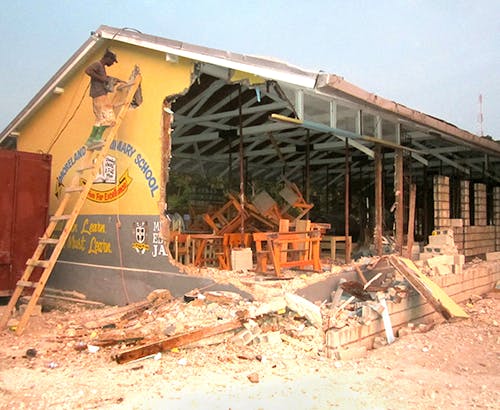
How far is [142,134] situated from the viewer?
8719 millimetres

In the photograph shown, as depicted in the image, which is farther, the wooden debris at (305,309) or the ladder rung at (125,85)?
the ladder rung at (125,85)

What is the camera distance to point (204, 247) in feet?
31.1

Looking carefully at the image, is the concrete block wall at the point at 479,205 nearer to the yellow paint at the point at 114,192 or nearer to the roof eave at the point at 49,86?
the yellow paint at the point at 114,192

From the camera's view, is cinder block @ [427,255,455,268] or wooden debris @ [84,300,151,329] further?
cinder block @ [427,255,455,268]

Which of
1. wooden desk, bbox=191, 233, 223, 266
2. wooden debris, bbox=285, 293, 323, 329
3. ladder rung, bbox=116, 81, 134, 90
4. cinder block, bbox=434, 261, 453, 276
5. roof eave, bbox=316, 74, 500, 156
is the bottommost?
wooden debris, bbox=285, 293, 323, 329

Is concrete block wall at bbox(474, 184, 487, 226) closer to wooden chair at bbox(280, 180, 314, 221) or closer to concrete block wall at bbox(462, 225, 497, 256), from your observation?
concrete block wall at bbox(462, 225, 497, 256)

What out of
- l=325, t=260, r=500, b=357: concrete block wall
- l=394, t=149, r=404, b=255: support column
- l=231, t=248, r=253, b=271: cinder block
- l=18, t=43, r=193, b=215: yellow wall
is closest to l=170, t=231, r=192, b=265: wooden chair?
l=18, t=43, r=193, b=215: yellow wall

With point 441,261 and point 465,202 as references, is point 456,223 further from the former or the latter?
point 441,261

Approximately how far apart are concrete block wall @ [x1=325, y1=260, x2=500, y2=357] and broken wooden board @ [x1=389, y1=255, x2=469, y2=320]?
0.43 m

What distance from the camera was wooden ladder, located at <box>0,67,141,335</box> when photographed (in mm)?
7082

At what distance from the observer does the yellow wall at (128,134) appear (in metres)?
8.48

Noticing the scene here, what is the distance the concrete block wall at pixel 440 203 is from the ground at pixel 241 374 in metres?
4.98

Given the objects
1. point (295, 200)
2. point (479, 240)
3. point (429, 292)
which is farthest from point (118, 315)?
point (479, 240)

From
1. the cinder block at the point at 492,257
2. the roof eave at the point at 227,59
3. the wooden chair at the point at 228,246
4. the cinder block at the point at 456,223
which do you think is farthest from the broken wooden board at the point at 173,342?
the cinder block at the point at 492,257
